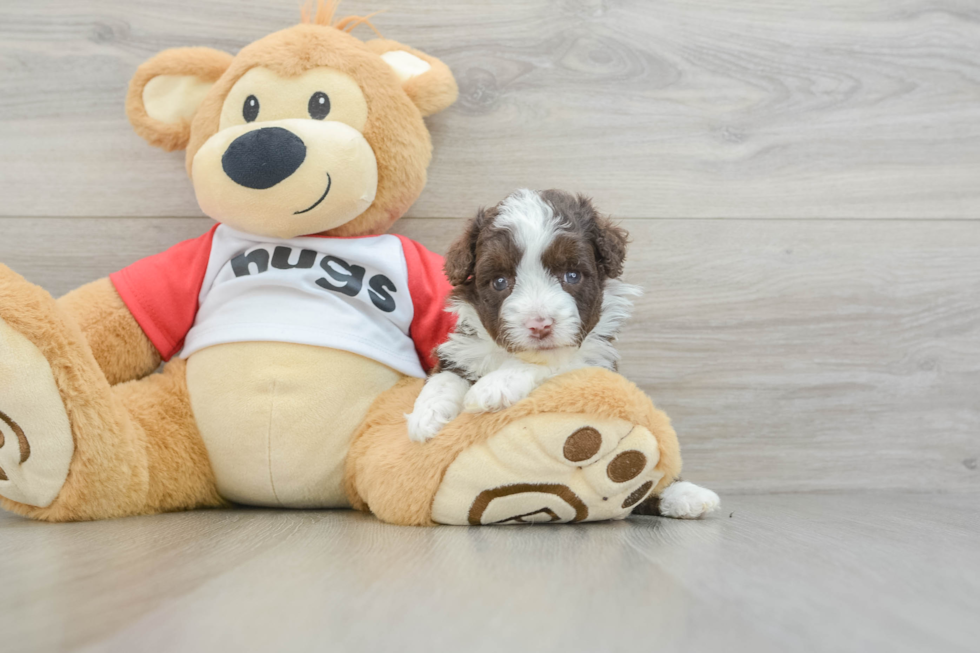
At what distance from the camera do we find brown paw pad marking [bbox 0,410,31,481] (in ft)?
3.69

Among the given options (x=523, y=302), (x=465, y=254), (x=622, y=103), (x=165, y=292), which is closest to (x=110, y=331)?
(x=165, y=292)

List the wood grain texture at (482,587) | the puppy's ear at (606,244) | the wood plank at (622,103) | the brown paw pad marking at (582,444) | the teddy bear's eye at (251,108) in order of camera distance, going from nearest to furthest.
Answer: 1. the wood grain texture at (482,587)
2. the brown paw pad marking at (582,444)
3. the puppy's ear at (606,244)
4. the teddy bear's eye at (251,108)
5. the wood plank at (622,103)

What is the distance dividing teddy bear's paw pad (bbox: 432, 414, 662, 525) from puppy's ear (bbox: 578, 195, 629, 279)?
280 mm

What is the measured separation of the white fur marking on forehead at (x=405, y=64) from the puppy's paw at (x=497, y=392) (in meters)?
0.75

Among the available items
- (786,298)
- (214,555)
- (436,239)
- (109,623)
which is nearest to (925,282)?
(786,298)

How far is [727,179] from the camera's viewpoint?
1769 mm

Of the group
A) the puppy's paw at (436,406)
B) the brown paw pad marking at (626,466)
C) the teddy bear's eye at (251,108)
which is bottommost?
the brown paw pad marking at (626,466)

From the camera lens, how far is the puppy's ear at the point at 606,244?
1199mm

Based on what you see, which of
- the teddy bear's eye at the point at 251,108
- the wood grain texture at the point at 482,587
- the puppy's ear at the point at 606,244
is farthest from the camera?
the teddy bear's eye at the point at 251,108

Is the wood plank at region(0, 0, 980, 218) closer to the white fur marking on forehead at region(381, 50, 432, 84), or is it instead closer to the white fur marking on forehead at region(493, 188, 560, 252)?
the white fur marking on forehead at region(381, 50, 432, 84)

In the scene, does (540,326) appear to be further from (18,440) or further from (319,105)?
(18,440)

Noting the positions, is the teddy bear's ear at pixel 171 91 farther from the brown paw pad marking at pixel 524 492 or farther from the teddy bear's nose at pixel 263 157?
the brown paw pad marking at pixel 524 492

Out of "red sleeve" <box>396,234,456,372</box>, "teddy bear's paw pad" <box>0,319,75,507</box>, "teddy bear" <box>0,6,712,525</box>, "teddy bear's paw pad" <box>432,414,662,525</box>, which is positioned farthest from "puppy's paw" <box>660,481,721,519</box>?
"teddy bear's paw pad" <box>0,319,75,507</box>

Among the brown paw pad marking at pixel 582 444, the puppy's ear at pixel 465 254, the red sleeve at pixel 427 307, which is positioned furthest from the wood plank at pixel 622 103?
the brown paw pad marking at pixel 582 444
